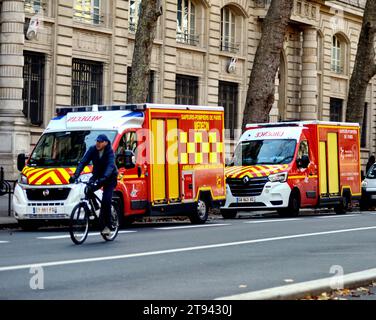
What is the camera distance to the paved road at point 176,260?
11328 millimetres

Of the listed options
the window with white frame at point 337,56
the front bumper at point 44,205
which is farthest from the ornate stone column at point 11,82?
the window with white frame at point 337,56

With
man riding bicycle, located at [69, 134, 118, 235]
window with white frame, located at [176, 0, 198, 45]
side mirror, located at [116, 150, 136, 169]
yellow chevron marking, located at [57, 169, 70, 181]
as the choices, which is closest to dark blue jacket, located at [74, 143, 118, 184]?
man riding bicycle, located at [69, 134, 118, 235]

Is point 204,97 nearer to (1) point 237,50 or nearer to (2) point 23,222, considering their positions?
(1) point 237,50

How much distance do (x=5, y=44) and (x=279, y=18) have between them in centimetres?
866

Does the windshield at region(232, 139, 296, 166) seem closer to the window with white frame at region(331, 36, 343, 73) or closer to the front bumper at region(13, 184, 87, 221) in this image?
the front bumper at region(13, 184, 87, 221)

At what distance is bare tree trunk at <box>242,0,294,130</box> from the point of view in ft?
108

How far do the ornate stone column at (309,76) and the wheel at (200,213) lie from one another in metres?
30.0

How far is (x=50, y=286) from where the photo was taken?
1137cm

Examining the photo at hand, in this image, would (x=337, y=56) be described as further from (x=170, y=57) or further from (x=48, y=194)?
(x=48, y=194)

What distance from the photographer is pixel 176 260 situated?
48.1ft

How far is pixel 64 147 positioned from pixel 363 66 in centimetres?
2204

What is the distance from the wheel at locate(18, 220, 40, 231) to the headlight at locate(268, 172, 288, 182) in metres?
8.03

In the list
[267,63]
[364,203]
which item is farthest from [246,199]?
[364,203]
